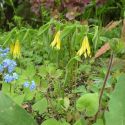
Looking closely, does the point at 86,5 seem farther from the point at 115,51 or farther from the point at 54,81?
the point at 115,51

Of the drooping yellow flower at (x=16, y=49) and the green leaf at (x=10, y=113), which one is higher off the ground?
the green leaf at (x=10, y=113)

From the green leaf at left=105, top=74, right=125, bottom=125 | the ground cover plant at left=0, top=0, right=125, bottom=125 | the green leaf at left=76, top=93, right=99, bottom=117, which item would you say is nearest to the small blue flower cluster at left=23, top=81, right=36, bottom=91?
the ground cover plant at left=0, top=0, right=125, bottom=125

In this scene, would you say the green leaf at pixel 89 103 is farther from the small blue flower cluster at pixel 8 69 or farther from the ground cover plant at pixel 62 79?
the small blue flower cluster at pixel 8 69

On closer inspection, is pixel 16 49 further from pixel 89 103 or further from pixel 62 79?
pixel 89 103

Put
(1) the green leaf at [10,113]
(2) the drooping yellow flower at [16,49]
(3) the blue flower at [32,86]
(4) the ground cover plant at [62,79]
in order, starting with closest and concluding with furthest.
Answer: (1) the green leaf at [10,113] < (4) the ground cover plant at [62,79] < (3) the blue flower at [32,86] < (2) the drooping yellow flower at [16,49]

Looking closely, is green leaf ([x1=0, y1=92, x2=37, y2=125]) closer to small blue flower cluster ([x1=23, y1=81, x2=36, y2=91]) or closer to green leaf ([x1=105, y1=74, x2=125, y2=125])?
green leaf ([x1=105, y1=74, x2=125, y2=125])

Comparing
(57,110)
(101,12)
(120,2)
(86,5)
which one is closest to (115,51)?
(57,110)

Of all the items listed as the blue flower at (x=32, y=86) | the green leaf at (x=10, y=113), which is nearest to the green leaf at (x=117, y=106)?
the green leaf at (x=10, y=113)

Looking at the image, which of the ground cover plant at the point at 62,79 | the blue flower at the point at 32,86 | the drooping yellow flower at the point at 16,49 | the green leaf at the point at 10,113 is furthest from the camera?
the drooping yellow flower at the point at 16,49
